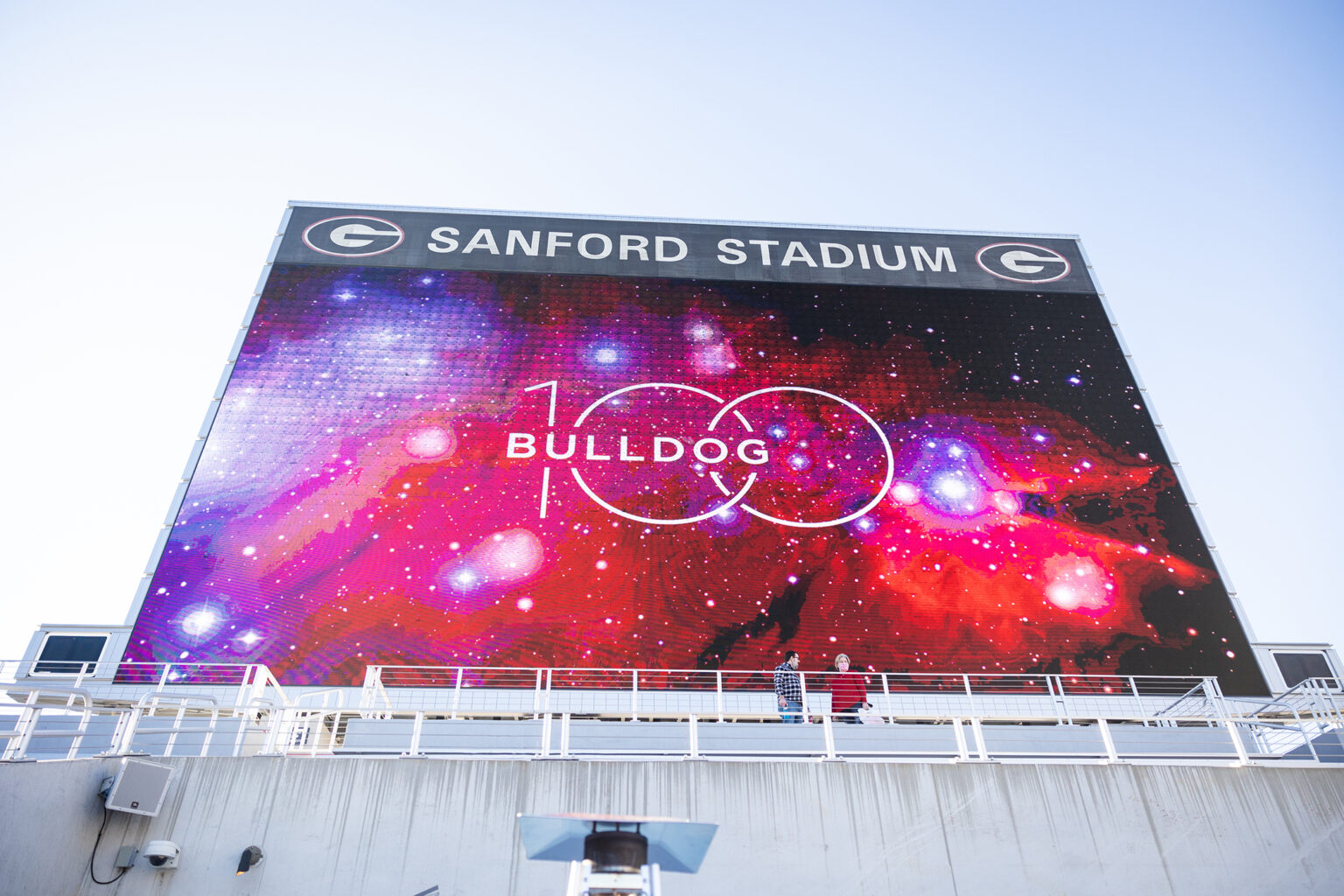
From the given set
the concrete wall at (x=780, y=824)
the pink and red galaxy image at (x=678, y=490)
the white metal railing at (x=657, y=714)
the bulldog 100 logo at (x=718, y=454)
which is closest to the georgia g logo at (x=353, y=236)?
the pink and red galaxy image at (x=678, y=490)

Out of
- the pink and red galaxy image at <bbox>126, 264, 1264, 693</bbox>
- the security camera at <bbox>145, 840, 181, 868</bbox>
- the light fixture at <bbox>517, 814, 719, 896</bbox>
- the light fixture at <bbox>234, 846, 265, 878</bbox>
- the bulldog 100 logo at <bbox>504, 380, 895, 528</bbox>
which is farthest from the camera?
the bulldog 100 logo at <bbox>504, 380, 895, 528</bbox>

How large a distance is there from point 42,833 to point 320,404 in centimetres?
709

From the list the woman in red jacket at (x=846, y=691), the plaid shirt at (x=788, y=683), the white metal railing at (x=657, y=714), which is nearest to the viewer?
the white metal railing at (x=657, y=714)

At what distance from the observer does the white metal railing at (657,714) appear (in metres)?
7.70

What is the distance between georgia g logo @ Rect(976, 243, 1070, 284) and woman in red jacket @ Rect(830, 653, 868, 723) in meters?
7.33

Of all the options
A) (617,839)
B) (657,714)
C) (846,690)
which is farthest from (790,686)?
(617,839)

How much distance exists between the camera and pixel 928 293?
1334 cm

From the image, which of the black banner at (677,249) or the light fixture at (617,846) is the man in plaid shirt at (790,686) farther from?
the black banner at (677,249)

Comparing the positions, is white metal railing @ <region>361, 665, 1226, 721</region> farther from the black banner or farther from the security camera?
the black banner

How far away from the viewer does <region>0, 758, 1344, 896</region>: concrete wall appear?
589 centimetres

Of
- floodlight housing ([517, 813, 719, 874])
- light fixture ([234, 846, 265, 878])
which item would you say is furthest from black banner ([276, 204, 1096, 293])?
floodlight housing ([517, 813, 719, 874])

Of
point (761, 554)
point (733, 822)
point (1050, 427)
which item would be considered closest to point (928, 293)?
point (1050, 427)

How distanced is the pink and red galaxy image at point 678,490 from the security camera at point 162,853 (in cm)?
367

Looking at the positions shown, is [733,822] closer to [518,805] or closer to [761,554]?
[518,805]
